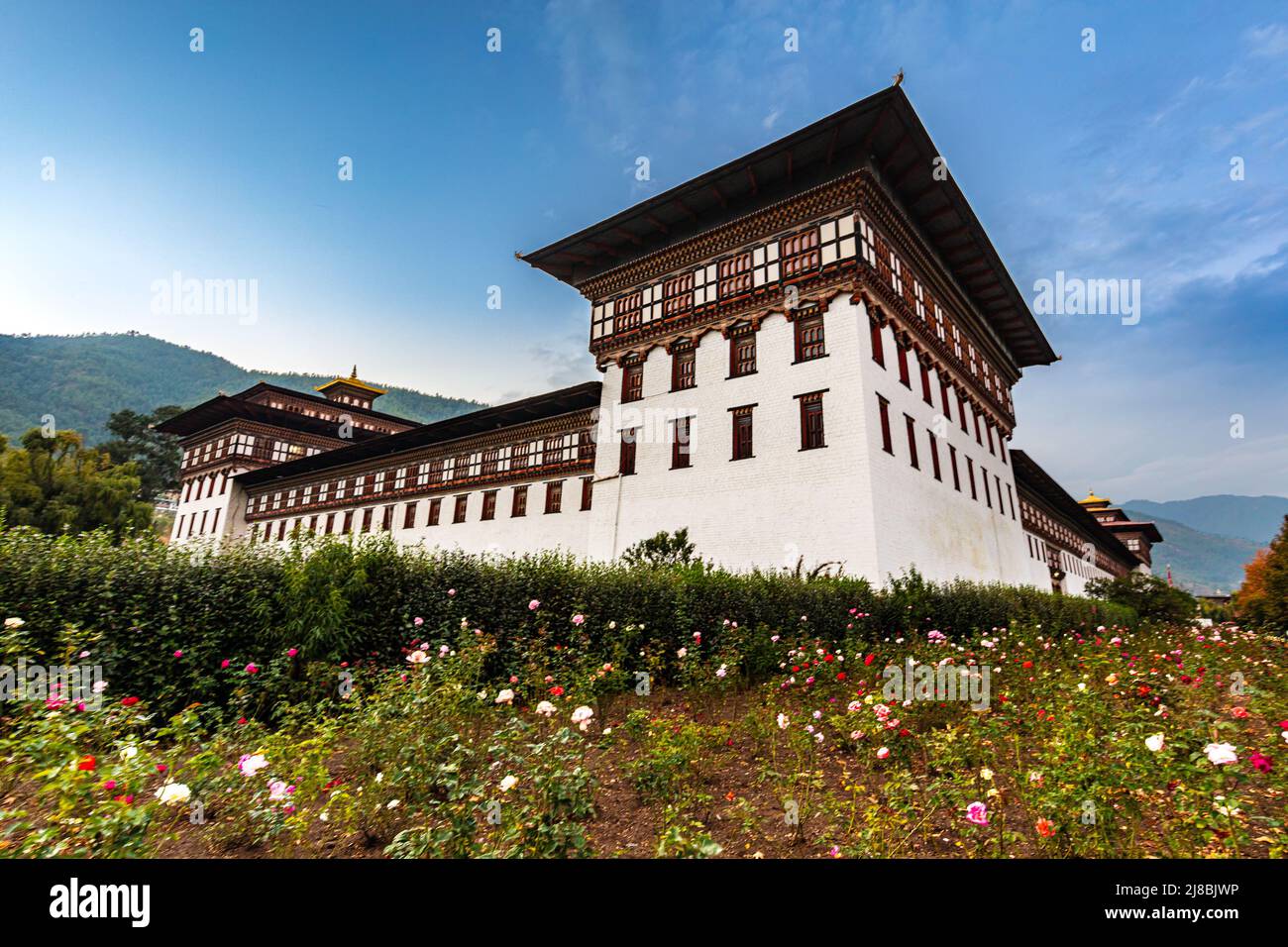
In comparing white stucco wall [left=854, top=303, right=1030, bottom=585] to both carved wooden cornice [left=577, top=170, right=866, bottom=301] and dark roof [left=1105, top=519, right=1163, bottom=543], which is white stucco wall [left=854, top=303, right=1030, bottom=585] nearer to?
carved wooden cornice [left=577, top=170, right=866, bottom=301]

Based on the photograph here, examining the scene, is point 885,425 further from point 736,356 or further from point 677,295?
point 677,295

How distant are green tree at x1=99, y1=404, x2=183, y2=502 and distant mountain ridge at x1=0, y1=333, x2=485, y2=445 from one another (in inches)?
1348

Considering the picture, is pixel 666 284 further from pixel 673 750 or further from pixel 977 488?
pixel 673 750

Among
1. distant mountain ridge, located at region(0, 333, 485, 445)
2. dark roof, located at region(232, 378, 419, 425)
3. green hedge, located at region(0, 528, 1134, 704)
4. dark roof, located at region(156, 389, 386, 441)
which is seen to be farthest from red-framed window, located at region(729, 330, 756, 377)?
distant mountain ridge, located at region(0, 333, 485, 445)

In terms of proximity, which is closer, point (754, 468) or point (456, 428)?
point (754, 468)

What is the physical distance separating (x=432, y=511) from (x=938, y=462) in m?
26.5

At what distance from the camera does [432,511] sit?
34.6 metres

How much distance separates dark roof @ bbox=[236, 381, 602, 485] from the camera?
93.2 feet

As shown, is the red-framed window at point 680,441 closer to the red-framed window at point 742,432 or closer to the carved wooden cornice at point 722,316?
the red-framed window at point 742,432

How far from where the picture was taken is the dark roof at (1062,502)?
36406mm

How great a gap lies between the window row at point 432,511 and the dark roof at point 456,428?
11.6ft

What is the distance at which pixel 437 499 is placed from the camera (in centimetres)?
3469

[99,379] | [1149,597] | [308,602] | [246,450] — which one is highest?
[99,379]

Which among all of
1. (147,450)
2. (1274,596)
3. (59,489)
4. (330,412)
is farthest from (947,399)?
(147,450)
